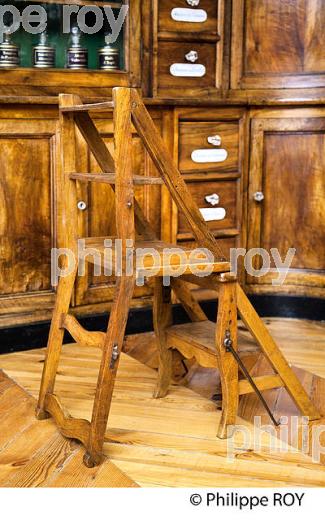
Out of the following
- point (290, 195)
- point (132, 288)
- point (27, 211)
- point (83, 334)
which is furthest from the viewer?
point (290, 195)

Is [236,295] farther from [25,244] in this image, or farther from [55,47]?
[55,47]

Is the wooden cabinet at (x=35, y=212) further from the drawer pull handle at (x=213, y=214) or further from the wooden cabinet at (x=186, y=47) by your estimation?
the drawer pull handle at (x=213, y=214)

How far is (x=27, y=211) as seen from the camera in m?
2.94

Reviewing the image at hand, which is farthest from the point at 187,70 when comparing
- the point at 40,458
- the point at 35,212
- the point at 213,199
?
the point at 40,458

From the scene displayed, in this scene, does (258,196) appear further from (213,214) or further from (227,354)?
(227,354)

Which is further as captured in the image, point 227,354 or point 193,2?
point 193,2

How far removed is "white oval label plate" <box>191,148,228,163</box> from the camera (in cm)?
323

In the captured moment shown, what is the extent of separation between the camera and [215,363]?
2203 mm

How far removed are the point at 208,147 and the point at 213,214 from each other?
0.97ft

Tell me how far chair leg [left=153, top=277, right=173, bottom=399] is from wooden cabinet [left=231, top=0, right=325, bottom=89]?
133 cm

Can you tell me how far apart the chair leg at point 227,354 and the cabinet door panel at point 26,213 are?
1.08 meters

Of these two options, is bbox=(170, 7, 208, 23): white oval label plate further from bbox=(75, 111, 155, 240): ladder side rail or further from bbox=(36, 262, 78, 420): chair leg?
bbox=(36, 262, 78, 420): chair leg

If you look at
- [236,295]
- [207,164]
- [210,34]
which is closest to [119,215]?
[236,295]

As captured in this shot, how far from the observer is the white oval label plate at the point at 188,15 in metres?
3.18
